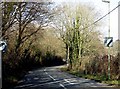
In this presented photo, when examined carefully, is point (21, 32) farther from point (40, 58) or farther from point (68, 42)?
point (40, 58)

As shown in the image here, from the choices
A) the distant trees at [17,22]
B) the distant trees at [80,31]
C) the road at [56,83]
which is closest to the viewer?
the road at [56,83]

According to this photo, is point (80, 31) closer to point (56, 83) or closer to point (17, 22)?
point (17, 22)

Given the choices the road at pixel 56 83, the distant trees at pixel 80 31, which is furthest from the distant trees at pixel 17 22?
the distant trees at pixel 80 31

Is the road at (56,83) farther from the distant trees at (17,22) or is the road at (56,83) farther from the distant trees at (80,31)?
the distant trees at (80,31)

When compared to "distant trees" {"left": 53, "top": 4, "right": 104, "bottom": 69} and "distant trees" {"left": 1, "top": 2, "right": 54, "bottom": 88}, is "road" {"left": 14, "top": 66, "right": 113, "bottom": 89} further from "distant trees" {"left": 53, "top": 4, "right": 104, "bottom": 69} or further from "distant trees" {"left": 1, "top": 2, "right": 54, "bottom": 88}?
"distant trees" {"left": 53, "top": 4, "right": 104, "bottom": 69}

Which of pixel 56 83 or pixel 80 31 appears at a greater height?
pixel 80 31

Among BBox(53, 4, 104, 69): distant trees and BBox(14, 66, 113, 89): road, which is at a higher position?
BBox(53, 4, 104, 69): distant trees

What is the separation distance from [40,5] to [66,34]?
25638 millimetres

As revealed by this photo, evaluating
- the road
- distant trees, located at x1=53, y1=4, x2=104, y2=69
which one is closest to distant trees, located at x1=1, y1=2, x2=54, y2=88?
the road

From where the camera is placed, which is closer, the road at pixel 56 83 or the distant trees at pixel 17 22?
the road at pixel 56 83

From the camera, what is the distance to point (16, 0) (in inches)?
1003

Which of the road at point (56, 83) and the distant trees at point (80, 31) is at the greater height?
the distant trees at point (80, 31)

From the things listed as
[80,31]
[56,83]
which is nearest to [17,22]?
[56,83]

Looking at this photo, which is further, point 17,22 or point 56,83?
point 17,22
